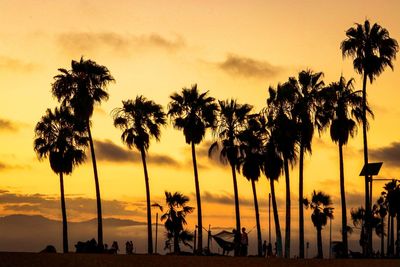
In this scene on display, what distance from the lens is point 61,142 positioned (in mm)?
73375

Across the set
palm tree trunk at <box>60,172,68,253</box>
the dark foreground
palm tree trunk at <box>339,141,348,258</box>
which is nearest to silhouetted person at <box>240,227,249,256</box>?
palm tree trunk at <box>339,141,348,258</box>

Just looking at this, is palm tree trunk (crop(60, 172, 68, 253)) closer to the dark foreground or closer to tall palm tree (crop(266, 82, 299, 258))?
tall palm tree (crop(266, 82, 299, 258))

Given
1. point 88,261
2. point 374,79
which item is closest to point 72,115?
point 374,79

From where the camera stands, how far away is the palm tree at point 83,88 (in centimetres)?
6481

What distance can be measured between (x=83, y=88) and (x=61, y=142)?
10.3 m

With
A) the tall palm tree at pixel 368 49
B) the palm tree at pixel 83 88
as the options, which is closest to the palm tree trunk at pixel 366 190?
the tall palm tree at pixel 368 49

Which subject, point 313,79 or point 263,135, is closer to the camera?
point 313,79

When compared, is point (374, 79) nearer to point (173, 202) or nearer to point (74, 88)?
point (74, 88)

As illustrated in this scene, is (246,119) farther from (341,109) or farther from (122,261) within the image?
(122,261)

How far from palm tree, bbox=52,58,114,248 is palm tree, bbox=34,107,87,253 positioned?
5.30m

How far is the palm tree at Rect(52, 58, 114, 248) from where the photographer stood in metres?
64.8

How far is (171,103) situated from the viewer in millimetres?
72062

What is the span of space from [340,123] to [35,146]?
3096 centimetres

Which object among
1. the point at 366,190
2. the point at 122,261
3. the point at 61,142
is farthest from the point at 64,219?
the point at 122,261
